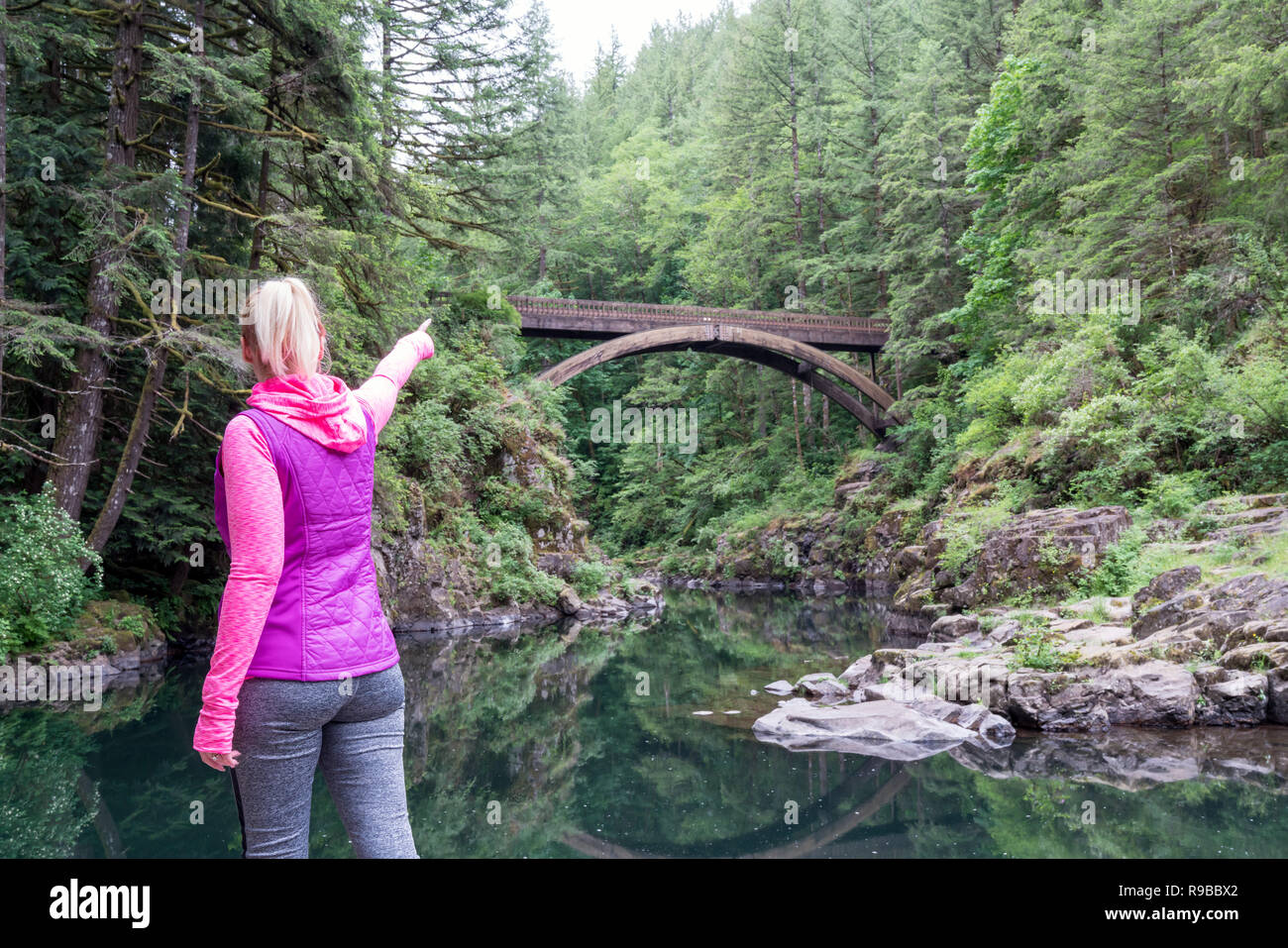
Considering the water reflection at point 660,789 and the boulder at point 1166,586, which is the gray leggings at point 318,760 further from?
the boulder at point 1166,586

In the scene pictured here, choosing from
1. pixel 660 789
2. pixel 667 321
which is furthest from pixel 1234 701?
pixel 667 321

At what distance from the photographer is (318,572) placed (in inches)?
70.6

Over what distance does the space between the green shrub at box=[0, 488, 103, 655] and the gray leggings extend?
922 cm

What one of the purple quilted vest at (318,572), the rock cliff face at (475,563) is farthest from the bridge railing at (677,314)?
the purple quilted vest at (318,572)

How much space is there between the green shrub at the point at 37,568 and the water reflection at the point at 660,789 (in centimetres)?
121

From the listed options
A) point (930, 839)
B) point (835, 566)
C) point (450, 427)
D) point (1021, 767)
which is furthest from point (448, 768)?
point (835, 566)

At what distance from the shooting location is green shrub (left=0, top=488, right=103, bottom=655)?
30.2ft

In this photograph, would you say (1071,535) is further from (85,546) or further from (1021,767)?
(85,546)

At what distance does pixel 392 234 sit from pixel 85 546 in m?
5.97

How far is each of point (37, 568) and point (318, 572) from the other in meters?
9.55

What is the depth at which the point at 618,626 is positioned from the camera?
16766mm

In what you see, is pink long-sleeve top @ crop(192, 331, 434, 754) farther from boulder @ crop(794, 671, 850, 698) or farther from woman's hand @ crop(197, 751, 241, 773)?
boulder @ crop(794, 671, 850, 698)

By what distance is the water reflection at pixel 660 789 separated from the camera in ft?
15.1

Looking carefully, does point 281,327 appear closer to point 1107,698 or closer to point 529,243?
point 1107,698
